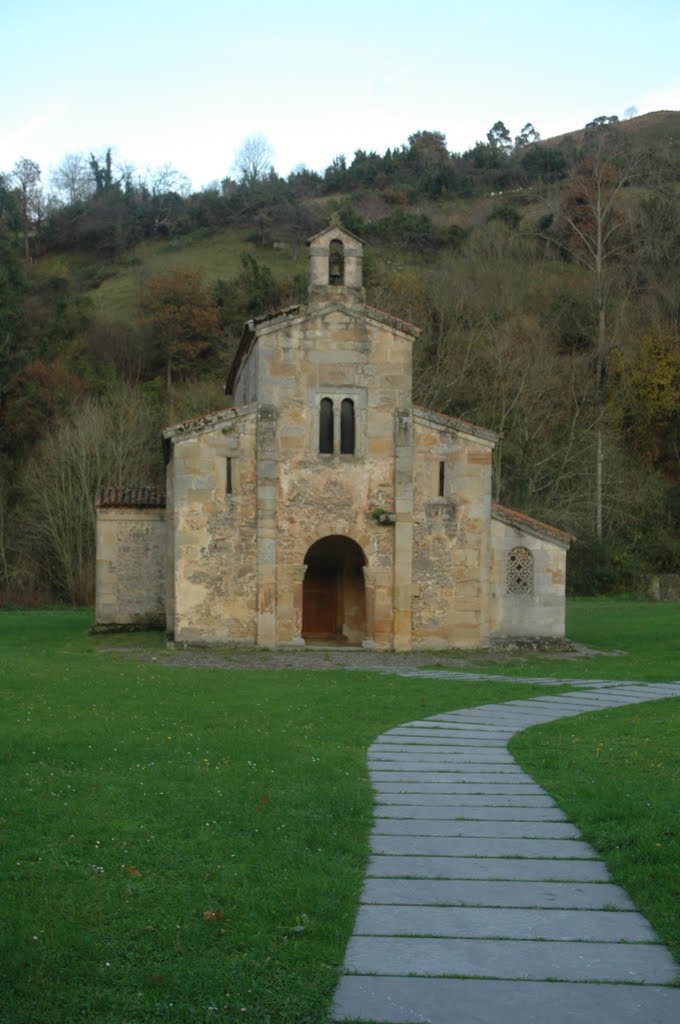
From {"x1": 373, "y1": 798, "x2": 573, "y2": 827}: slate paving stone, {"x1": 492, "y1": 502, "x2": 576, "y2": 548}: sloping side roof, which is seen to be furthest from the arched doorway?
{"x1": 373, "y1": 798, "x2": 573, "y2": 827}: slate paving stone

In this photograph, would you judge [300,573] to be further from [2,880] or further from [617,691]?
[2,880]

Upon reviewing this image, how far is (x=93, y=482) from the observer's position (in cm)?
4788

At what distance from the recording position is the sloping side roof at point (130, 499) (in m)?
33.0

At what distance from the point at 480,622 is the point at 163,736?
52.9 ft

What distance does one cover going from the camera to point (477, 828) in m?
9.11

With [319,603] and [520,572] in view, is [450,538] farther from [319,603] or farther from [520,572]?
[319,603]

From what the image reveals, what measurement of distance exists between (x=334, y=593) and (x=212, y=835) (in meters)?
24.0

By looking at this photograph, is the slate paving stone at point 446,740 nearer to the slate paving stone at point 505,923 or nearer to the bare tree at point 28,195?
the slate paving stone at point 505,923

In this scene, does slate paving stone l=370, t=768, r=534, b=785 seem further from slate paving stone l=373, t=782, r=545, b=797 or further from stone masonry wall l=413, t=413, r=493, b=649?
stone masonry wall l=413, t=413, r=493, b=649

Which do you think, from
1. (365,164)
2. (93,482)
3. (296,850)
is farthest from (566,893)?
(365,164)

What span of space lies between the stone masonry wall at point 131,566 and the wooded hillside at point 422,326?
14.4 m

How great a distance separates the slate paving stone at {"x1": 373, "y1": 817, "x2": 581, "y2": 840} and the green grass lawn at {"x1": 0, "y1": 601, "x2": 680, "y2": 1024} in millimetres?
209

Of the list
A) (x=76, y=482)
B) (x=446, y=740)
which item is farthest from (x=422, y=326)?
(x=446, y=740)

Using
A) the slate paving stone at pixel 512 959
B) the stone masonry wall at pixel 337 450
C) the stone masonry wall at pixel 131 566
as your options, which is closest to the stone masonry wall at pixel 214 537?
the stone masonry wall at pixel 337 450
